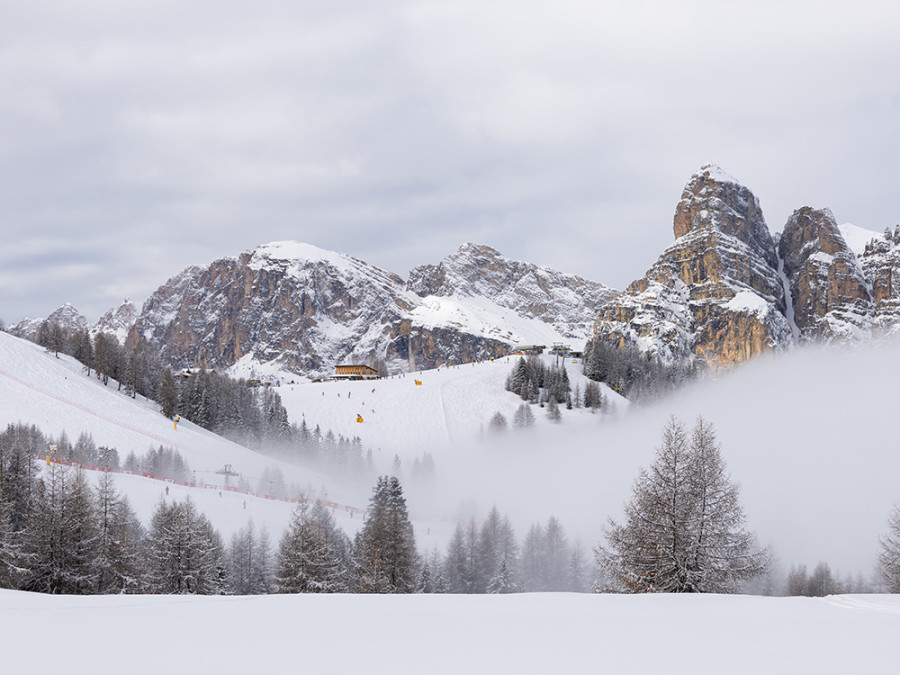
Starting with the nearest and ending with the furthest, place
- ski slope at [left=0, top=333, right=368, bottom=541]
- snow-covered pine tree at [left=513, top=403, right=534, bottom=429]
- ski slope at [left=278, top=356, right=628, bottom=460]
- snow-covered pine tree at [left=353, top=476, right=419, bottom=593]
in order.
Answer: snow-covered pine tree at [left=353, top=476, right=419, bottom=593], ski slope at [left=0, top=333, right=368, bottom=541], ski slope at [left=278, top=356, right=628, bottom=460], snow-covered pine tree at [left=513, top=403, right=534, bottom=429]

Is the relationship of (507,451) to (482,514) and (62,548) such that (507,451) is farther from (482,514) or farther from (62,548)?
(62,548)

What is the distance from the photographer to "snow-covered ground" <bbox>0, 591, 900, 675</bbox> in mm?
10109

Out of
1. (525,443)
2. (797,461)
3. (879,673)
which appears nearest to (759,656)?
(879,673)

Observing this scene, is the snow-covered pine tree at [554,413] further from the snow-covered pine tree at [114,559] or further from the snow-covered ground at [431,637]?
the snow-covered ground at [431,637]

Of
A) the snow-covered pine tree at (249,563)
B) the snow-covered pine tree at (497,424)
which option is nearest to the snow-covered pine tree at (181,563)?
the snow-covered pine tree at (249,563)

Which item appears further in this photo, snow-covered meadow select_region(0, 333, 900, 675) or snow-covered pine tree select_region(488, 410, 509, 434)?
snow-covered pine tree select_region(488, 410, 509, 434)

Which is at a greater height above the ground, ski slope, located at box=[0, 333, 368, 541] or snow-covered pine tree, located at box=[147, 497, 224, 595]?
ski slope, located at box=[0, 333, 368, 541]

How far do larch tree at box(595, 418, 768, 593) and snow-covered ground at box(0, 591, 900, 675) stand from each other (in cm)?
1099

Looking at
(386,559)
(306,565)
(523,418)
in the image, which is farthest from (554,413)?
(306,565)

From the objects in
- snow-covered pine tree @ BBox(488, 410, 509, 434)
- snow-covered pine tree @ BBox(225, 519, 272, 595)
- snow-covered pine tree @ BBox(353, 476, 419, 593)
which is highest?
snow-covered pine tree @ BBox(488, 410, 509, 434)

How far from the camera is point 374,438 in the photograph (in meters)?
146

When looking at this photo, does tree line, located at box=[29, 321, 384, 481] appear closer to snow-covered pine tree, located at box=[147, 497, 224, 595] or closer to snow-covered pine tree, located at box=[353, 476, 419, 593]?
snow-covered pine tree, located at box=[353, 476, 419, 593]

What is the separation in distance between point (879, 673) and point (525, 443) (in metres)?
138

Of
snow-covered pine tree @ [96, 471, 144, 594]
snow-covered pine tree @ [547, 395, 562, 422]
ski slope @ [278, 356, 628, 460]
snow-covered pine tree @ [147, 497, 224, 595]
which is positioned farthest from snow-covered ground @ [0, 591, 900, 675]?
snow-covered pine tree @ [547, 395, 562, 422]
